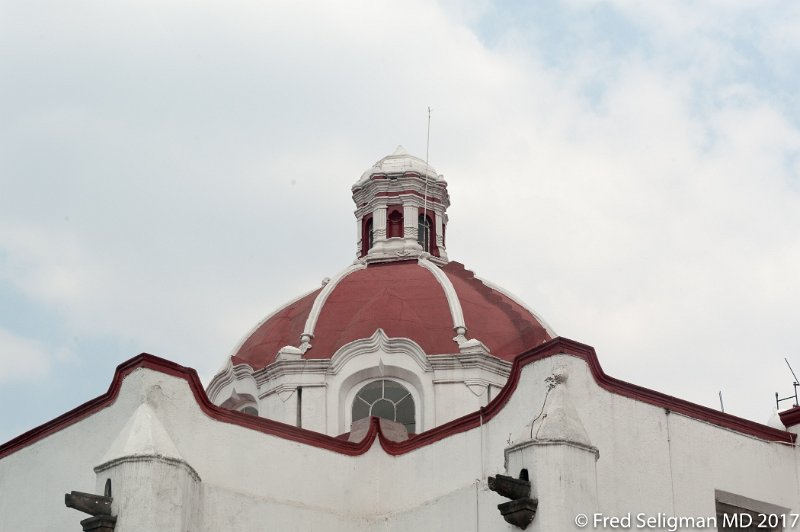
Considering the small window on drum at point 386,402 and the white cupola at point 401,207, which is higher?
the white cupola at point 401,207

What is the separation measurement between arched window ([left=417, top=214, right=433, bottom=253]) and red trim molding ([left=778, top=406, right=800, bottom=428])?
1209 centimetres

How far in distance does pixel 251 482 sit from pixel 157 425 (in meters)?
2.00

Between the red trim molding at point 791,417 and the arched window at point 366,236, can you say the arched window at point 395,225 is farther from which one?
the red trim molding at point 791,417

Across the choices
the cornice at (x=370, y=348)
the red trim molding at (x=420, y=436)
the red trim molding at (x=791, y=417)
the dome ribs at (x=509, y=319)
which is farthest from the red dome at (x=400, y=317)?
the red trim molding at (x=791, y=417)

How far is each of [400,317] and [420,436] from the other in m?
6.11

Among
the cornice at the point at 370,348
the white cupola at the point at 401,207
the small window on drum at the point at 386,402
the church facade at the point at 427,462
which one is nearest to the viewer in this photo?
the church facade at the point at 427,462

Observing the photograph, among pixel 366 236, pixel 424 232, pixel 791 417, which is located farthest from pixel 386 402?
pixel 791 417

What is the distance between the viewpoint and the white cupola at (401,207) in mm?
33125

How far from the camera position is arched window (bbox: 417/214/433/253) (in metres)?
33.4

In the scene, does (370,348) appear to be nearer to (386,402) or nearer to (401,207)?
(386,402)

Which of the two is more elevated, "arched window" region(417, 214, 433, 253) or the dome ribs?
"arched window" region(417, 214, 433, 253)

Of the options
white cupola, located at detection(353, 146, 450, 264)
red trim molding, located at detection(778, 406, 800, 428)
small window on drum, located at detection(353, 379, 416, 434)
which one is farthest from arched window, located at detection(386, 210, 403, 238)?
red trim molding, located at detection(778, 406, 800, 428)

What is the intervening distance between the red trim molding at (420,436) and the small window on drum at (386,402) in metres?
3.99

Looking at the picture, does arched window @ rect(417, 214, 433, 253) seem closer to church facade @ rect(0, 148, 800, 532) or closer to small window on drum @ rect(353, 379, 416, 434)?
small window on drum @ rect(353, 379, 416, 434)
